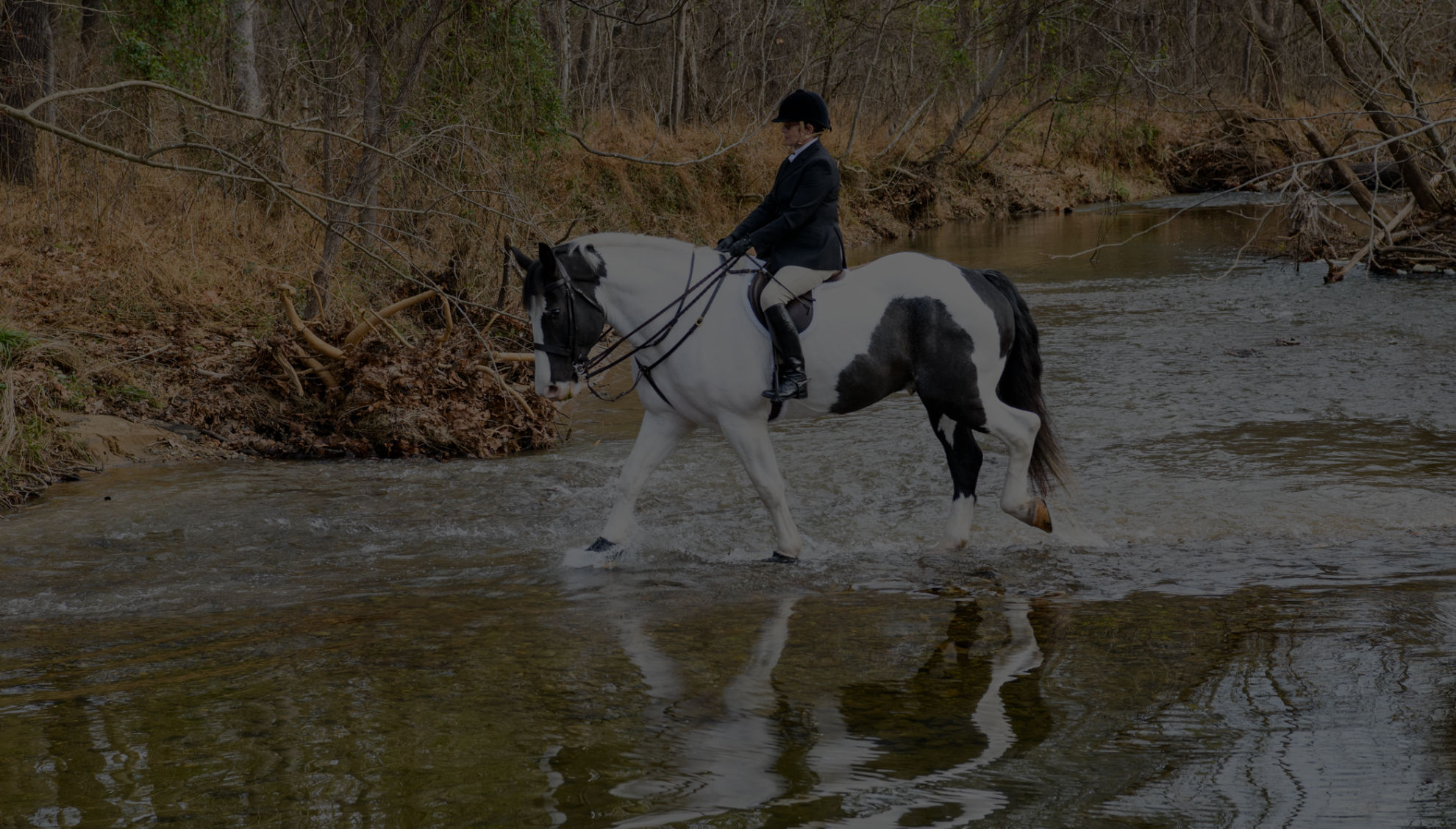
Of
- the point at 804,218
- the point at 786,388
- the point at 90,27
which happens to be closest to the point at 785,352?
the point at 786,388

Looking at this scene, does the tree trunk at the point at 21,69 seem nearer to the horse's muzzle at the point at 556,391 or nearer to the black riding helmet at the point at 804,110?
the horse's muzzle at the point at 556,391

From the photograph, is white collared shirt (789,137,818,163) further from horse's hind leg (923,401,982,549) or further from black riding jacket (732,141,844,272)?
horse's hind leg (923,401,982,549)

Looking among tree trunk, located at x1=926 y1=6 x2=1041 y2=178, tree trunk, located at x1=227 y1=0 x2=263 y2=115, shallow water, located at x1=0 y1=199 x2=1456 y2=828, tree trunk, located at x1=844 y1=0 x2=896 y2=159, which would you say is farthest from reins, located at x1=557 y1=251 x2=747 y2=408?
tree trunk, located at x1=926 y1=6 x2=1041 y2=178

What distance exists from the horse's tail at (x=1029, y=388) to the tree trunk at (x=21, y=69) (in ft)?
40.0

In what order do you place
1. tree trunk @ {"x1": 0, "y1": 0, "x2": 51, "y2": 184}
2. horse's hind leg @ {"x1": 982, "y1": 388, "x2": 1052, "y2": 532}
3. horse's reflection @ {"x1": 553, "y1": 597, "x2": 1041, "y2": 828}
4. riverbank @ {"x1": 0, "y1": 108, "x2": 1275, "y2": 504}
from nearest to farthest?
horse's reflection @ {"x1": 553, "y1": 597, "x2": 1041, "y2": 828} → horse's hind leg @ {"x1": 982, "y1": 388, "x2": 1052, "y2": 532} → riverbank @ {"x1": 0, "y1": 108, "x2": 1275, "y2": 504} → tree trunk @ {"x1": 0, "y1": 0, "x2": 51, "y2": 184}

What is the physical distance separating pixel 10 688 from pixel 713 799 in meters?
3.06

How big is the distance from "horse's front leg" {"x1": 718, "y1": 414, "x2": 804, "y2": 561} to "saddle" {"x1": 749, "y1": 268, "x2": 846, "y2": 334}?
0.58 m

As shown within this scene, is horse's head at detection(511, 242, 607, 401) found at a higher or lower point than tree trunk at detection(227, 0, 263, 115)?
lower

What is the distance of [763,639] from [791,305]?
2157 millimetres

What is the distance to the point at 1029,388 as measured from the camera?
7.45 meters

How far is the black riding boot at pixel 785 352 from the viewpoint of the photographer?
676cm

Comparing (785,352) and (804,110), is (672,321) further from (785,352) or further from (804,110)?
(804,110)

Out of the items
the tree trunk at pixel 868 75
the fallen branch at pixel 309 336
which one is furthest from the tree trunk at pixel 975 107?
the fallen branch at pixel 309 336

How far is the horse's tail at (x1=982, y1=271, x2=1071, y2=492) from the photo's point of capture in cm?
740
